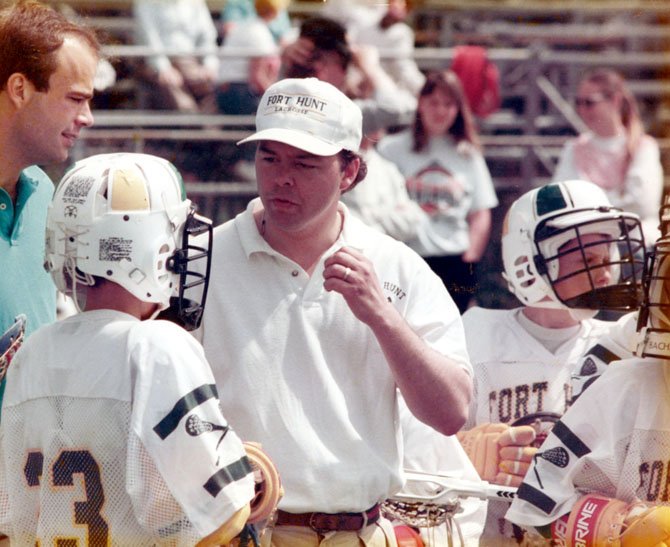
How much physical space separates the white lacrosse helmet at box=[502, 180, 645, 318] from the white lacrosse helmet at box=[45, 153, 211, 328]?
1.56m

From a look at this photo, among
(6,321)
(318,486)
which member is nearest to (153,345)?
(318,486)

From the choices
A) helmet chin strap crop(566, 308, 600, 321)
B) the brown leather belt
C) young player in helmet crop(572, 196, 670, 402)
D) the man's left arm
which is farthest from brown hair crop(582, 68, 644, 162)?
the brown leather belt

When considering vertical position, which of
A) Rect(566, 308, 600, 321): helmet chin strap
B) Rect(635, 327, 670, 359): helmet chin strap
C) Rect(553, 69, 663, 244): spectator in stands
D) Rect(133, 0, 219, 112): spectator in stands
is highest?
Rect(133, 0, 219, 112): spectator in stands

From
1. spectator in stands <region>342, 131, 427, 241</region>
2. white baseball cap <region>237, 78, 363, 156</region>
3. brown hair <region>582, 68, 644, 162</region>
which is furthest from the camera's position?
brown hair <region>582, 68, 644, 162</region>

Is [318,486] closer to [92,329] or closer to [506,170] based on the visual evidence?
[92,329]

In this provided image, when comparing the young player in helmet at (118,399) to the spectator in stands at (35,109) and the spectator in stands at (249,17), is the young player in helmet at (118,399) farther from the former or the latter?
the spectator in stands at (249,17)

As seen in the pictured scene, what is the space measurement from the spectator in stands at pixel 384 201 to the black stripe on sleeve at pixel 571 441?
3.10 m

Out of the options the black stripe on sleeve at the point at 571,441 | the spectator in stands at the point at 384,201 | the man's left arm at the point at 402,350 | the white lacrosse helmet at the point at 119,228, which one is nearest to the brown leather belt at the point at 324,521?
the man's left arm at the point at 402,350

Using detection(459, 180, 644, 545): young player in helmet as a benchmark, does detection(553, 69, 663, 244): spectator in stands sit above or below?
above

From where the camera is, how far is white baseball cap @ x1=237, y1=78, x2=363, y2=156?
11.5ft

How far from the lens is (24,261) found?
150 inches

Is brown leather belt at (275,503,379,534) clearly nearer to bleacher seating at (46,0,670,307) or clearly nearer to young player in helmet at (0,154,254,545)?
young player in helmet at (0,154,254,545)

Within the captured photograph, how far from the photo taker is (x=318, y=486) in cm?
334

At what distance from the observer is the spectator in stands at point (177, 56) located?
27.2 ft
